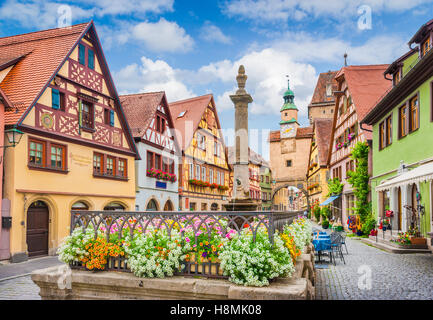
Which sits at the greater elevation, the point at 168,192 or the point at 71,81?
the point at 71,81

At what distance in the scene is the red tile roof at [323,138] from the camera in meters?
36.8

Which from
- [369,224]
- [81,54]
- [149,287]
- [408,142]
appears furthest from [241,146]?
[369,224]

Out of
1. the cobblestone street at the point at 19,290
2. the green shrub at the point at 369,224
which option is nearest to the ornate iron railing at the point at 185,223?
the cobblestone street at the point at 19,290

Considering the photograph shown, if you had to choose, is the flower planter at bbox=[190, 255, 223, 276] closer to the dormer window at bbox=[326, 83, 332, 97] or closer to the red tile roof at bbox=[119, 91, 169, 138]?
the red tile roof at bbox=[119, 91, 169, 138]

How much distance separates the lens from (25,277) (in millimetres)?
10047

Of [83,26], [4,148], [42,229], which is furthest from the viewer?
[83,26]

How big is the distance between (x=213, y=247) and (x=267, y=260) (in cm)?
75

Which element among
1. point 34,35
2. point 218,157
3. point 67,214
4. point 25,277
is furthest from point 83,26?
point 218,157

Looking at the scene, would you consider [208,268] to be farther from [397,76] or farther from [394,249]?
[397,76]

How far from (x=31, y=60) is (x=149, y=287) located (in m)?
13.8

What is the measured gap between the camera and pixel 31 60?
1588 centimetres

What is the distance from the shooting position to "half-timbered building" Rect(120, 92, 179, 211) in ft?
72.1
